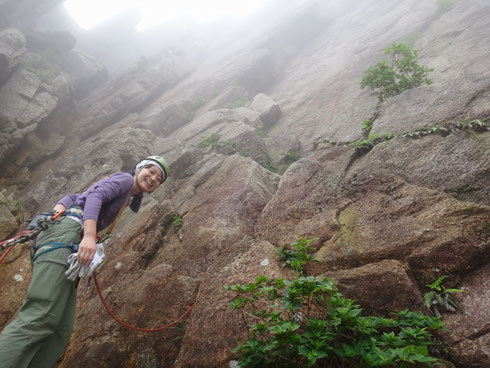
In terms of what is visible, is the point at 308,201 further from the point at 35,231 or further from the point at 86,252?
the point at 35,231

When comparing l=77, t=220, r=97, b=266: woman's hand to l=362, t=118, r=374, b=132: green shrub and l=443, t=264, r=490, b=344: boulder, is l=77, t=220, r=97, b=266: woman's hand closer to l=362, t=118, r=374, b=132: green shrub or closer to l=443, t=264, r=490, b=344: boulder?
l=443, t=264, r=490, b=344: boulder

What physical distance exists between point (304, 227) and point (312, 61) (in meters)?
19.7

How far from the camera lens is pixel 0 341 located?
268 centimetres

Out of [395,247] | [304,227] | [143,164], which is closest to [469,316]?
[395,247]

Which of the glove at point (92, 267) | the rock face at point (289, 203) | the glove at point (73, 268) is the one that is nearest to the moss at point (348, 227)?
the rock face at point (289, 203)

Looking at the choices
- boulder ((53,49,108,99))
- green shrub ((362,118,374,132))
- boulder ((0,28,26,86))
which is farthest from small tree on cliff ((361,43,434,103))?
boulder ((53,49,108,99))

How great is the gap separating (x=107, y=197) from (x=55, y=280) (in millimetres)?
1193

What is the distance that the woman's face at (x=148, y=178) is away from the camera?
4188mm

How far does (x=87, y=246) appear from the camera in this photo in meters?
3.12

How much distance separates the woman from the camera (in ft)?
9.20

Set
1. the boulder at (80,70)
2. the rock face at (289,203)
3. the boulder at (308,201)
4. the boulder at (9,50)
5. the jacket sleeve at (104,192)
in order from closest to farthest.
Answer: the rock face at (289,203), the jacket sleeve at (104,192), the boulder at (308,201), the boulder at (9,50), the boulder at (80,70)

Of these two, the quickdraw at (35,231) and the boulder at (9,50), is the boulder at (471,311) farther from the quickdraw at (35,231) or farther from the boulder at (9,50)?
the boulder at (9,50)

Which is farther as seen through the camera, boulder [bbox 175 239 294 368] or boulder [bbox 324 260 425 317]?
boulder [bbox 175 239 294 368]

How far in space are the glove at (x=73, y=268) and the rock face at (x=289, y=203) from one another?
159 cm
